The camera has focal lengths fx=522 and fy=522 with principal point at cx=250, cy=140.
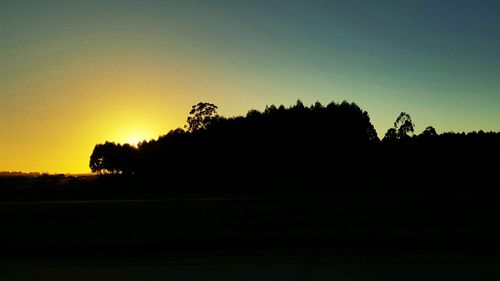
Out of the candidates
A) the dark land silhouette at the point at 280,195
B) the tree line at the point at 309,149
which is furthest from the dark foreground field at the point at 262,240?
the tree line at the point at 309,149

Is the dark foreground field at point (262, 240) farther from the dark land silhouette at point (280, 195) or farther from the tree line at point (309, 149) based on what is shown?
the tree line at point (309, 149)

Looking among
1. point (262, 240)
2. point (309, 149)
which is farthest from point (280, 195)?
point (309, 149)

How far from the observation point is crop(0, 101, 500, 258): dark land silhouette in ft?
43.8

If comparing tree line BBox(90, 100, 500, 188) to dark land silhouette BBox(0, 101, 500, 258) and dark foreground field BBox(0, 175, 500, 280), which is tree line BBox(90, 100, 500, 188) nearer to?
dark land silhouette BBox(0, 101, 500, 258)

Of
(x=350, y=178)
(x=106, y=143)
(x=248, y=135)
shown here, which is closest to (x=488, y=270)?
(x=350, y=178)

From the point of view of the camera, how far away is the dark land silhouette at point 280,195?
526 inches

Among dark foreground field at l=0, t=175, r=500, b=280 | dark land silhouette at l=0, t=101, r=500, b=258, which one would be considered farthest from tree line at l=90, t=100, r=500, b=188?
dark foreground field at l=0, t=175, r=500, b=280

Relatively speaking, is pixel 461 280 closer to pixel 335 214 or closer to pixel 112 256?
pixel 112 256

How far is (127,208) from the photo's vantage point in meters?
19.2

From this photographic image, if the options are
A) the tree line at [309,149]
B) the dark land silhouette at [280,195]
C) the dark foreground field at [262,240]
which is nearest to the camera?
the dark foreground field at [262,240]

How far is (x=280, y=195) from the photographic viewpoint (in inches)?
1222

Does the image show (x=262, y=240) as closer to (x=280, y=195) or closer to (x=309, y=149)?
(x=280, y=195)

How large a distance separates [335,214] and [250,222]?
284 cm

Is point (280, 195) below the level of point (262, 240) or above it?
above
